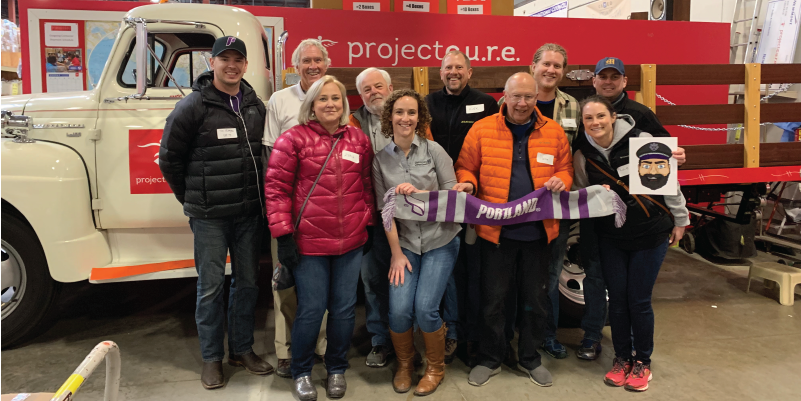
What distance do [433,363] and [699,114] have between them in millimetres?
2510

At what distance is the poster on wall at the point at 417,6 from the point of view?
544cm

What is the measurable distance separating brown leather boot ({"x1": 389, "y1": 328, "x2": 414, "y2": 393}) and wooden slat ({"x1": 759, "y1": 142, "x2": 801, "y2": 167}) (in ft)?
9.44

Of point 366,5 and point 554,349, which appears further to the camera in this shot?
point 366,5

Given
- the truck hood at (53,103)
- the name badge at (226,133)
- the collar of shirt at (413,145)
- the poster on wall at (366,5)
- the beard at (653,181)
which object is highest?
the poster on wall at (366,5)

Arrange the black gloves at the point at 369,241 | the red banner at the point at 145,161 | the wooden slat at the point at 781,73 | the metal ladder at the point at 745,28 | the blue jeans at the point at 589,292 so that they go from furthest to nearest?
the metal ladder at the point at 745,28
the wooden slat at the point at 781,73
the red banner at the point at 145,161
the blue jeans at the point at 589,292
the black gloves at the point at 369,241

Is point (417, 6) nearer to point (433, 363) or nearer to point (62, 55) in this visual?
point (62, 55)

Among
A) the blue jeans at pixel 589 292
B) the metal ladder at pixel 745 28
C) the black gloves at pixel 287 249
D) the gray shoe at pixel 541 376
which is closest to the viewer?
the black gloves at pixel 287 249

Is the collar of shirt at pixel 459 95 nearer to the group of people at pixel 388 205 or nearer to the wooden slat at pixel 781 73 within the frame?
the group of people at pixel 388 205

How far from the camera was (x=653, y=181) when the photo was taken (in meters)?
2.68

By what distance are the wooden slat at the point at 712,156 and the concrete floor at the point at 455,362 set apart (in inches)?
46.3

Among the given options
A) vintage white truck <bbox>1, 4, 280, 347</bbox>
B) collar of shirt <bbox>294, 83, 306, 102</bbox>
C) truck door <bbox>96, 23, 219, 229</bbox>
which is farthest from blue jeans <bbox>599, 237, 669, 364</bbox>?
truck door <bbox>96, 23, 219, 229</bbox>

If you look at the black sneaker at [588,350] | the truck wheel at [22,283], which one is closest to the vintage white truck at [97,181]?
the truck wheel at [22,283]

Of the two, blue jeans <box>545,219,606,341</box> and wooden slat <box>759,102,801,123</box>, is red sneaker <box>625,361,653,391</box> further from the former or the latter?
wooden slat <box>759,102,801,123</box>

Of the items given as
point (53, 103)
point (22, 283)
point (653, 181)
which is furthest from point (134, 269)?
point (653, 181)
